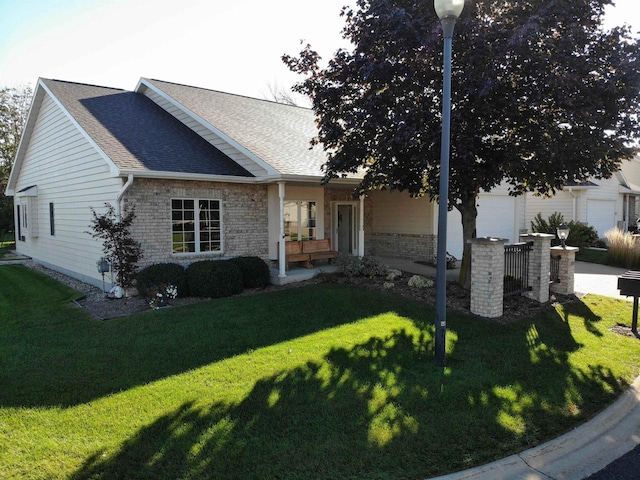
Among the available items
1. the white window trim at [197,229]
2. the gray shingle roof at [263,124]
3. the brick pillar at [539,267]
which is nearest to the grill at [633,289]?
the brick pillar at [539,267]

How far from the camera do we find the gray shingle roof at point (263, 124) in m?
12.3

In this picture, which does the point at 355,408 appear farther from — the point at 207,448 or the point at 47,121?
the point at 47,121

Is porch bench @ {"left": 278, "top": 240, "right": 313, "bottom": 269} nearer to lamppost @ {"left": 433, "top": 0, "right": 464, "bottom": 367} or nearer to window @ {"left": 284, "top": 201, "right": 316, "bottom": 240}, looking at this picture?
window @ {"left": 284, "top": 201, "right": 316, "bottom": 240}

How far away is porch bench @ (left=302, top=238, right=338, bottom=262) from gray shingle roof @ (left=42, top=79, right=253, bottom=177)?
2691 millimetres

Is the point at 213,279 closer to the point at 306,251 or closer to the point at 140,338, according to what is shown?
the point at 140,338

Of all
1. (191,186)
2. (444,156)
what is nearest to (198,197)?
(191,186)

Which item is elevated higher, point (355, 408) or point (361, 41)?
point (361, 41)

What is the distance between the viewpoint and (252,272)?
11305 mm

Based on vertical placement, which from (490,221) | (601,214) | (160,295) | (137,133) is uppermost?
(137,133)

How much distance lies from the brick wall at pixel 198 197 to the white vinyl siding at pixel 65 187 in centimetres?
77

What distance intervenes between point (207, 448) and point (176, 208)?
8.41 meters

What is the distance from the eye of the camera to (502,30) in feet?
25.9

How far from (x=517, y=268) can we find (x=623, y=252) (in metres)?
8.05

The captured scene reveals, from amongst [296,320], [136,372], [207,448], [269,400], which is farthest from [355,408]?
[296,320]
